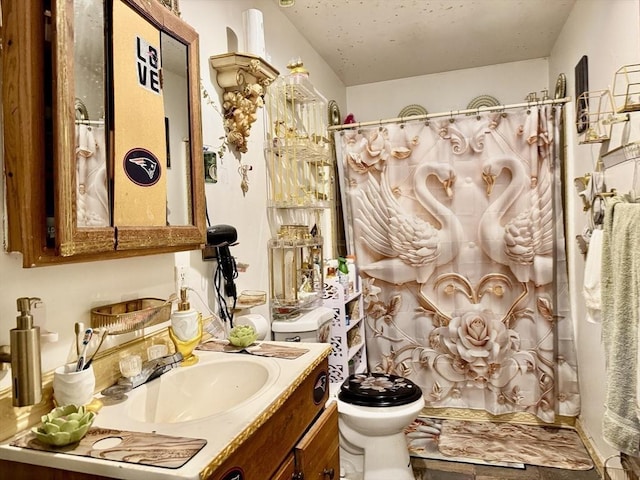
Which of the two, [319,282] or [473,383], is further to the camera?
[473,383]

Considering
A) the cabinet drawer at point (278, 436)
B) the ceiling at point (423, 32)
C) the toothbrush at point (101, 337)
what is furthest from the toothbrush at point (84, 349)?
the ceiling at point (423, 32)

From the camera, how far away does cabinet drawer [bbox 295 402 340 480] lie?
118cm

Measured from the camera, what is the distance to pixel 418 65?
337cm

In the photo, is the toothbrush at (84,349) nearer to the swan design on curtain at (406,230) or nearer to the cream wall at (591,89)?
the cream wall at (591,89)

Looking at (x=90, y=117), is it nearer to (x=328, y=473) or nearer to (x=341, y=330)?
(x=328, y=473)

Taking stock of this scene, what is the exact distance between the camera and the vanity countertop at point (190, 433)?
743 millimetres

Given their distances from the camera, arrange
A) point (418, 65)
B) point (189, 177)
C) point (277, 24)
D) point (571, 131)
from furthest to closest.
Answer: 1. point (418, 65)
2. point (571, 131)
3. point (277, 24)
4. point (189, 177)

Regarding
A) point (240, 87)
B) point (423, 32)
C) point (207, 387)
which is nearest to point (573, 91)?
point (423, 32)

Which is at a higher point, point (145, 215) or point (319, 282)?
point (145, 215)

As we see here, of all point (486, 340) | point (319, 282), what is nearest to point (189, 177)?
point (319, 282)

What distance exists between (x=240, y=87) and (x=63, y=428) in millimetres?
1364

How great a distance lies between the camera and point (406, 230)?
117 inches

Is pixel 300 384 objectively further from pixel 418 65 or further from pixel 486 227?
pixel 418 65

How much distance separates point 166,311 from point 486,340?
2.22 m
